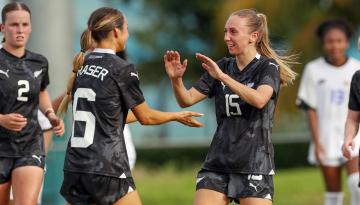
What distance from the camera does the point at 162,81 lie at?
39.0 meters

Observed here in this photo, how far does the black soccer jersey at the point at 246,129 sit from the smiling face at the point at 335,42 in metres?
3.57

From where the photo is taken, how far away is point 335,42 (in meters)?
11.7

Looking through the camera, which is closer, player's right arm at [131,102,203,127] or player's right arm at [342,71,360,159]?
player's right arm at [131,102,203,127]

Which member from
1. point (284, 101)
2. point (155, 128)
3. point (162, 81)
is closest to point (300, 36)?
point (284, 101)

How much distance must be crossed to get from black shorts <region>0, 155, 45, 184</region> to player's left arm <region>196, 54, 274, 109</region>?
1.92 metres

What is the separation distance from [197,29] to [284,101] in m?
15.0

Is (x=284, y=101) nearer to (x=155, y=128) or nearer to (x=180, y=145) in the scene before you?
(x=180, y=145)

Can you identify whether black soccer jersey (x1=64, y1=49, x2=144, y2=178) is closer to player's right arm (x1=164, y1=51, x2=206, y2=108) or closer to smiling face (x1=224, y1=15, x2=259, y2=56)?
player's right arm (x1=164, y1=51, x2=206, y2=108)

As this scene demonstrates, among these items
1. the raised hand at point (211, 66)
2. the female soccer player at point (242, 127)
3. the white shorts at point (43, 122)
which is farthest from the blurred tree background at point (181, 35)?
the raised hand at point (211, 66)

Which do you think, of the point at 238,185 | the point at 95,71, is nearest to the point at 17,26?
the point at 95,71

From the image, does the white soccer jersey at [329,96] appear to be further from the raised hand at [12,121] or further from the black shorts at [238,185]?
the raised hand at [12,121]

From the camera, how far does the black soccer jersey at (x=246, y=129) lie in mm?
8156

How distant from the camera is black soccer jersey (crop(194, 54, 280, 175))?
816 cm

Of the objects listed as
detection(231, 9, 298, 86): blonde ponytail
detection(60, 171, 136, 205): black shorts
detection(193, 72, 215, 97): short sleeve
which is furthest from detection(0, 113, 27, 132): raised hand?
detection(231, 9, 298, 86): blonde ponytail
